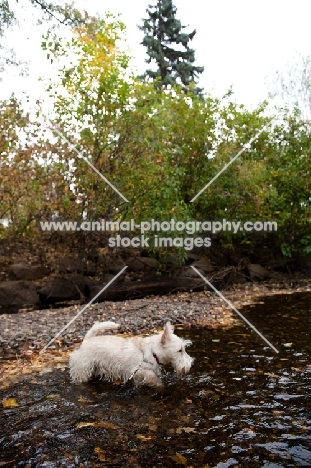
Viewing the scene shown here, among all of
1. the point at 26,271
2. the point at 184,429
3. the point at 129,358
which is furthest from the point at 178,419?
the point at 26,271

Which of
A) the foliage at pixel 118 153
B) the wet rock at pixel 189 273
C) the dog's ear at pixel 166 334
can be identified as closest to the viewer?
the dog's ear at pixel 166 334

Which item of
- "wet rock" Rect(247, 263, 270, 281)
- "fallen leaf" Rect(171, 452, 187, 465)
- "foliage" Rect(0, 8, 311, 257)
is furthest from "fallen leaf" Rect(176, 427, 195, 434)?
"wet rock" Rect(247, 263, 270, 281)

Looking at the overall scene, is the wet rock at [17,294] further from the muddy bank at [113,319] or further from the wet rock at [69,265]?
the muddy bank at [113,319]

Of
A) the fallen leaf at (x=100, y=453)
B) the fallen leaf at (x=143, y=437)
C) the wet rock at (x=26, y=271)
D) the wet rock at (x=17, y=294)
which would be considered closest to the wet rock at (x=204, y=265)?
the wet rock at (x=26, y=271)

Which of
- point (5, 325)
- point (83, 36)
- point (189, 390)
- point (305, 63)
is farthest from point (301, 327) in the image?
point (305, 63)

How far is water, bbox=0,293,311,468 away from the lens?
147 inches

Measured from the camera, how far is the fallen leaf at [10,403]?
195 inches

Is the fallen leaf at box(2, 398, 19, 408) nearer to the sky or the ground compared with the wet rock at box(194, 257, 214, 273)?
nearer to the ground

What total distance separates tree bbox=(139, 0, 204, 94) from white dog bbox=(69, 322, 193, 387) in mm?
31592

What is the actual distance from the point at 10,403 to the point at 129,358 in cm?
161

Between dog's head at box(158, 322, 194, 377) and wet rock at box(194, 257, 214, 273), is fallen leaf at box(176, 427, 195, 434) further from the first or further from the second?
wet rock at box(194, 257, 214, 273)

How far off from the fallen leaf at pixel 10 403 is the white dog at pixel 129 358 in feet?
2.96

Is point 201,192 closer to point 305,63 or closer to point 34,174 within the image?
point 34,174

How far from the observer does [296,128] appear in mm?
19500
